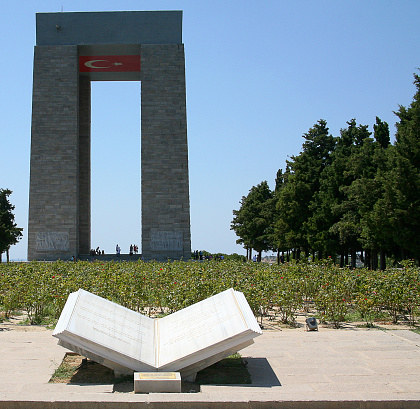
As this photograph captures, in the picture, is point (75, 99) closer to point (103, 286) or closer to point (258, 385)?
point (103, 286)

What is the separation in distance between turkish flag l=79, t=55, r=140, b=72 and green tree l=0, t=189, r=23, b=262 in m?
9.04

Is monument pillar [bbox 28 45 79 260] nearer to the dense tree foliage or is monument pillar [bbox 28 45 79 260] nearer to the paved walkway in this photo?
the dense tree foliage

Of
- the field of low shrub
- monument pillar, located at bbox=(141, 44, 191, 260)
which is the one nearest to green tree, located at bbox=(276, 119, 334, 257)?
monument pillar, located at bbox=(141, 44, 191, 260)

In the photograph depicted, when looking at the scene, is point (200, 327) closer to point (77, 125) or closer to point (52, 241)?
point (52, 241)

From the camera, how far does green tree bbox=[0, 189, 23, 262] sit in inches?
1167

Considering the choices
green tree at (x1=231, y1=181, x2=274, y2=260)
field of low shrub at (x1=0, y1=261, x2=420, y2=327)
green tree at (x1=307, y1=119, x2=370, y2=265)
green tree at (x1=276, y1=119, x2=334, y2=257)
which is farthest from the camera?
green tree at (x1=231, y1=181, x2=274, y2=260)

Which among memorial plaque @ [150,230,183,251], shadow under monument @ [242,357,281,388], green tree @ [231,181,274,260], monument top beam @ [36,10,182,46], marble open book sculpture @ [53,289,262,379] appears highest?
monument top beam @ [36,10,182,46]

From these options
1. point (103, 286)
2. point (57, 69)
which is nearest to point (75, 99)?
point (57, 69)

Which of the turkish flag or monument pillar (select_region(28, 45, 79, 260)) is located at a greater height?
the turkish flag

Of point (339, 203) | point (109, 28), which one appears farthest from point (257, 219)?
point (109, 28)

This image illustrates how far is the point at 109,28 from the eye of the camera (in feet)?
101

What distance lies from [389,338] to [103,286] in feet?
16.1

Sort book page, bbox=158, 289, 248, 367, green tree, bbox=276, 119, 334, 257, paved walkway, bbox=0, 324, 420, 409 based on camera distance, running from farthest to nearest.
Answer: green tree, bbox=276, 119, 334, 257 → book page, bbox=158, 289, 248, 367 → paved walkway, bbox=0, 324, 420, 409

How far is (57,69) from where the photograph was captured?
30.9m
